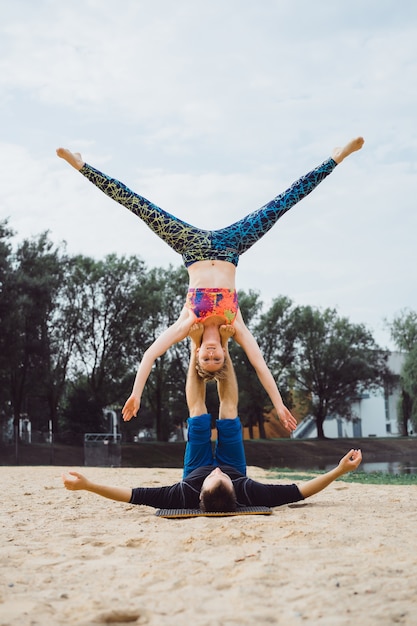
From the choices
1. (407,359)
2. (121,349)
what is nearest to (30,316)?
(121,349)

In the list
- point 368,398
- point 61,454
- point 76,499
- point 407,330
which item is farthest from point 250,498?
point 368,398

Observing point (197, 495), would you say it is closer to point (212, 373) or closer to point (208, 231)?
point (212, 373)

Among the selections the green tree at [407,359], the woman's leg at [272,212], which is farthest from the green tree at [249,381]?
the woman's leg at [272,212]

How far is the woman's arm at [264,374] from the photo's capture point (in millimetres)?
5758

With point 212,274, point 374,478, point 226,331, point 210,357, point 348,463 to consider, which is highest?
point 212,274

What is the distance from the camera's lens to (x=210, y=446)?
616cm

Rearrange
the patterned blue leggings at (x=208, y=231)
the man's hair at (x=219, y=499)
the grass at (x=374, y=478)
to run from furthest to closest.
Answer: the grass at (x=374, y=478) → the patterned blue leggings at (x=208, y=231) → the man's hair at (x=219, y=499)

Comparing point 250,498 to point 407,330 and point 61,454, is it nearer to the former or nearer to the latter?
point 61,454

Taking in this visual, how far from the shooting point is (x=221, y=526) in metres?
4.54

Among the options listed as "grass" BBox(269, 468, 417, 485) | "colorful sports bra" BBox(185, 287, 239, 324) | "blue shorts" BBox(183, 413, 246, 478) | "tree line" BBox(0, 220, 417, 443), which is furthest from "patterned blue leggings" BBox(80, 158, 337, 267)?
"tree line" BBox(0, 220, 417, 443)

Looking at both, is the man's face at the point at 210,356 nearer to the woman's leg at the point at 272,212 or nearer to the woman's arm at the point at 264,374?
→ the woman's arm at the point at 264,374

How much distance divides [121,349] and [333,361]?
14751mm

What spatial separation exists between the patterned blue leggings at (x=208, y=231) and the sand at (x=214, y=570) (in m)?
2.68

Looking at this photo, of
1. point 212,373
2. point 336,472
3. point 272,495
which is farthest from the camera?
point 212,373
